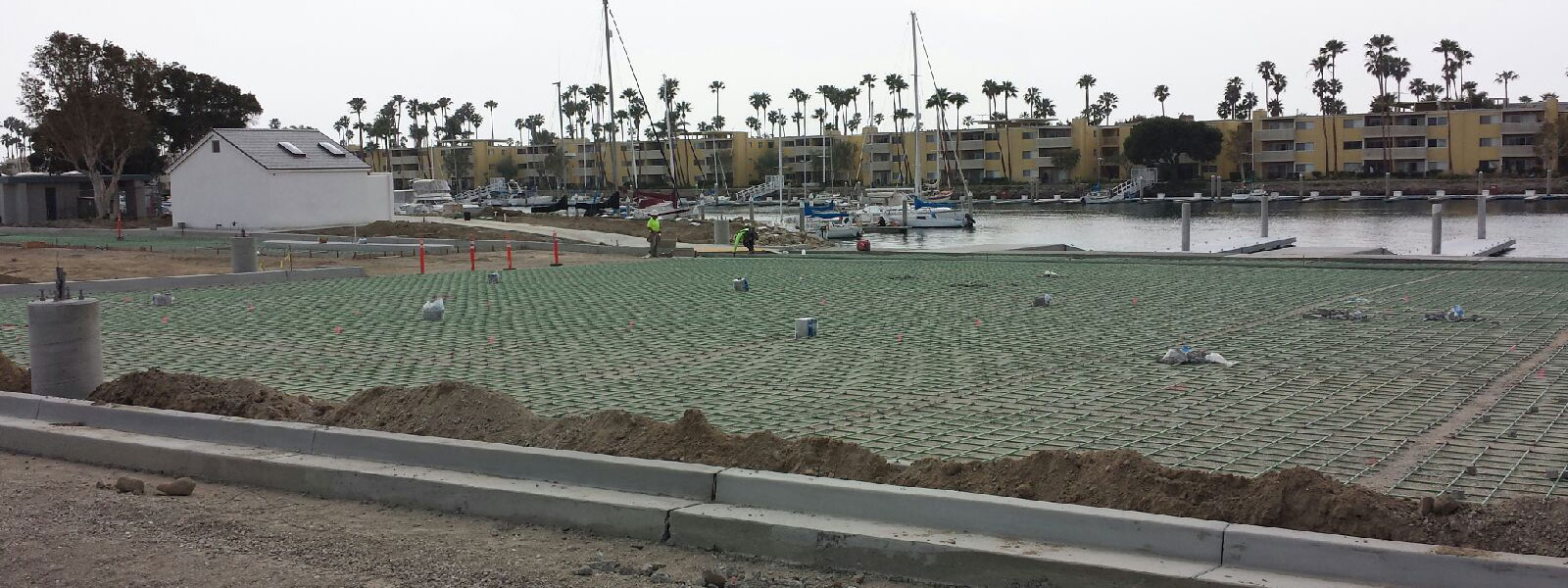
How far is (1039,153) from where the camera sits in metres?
142

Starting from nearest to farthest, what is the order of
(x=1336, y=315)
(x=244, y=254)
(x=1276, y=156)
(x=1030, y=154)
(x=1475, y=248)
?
(x=1336, y=315) < (x=244, y=254) < (x=1475, y=248) < (x=1276, y=156) < (x=1030, y=154)

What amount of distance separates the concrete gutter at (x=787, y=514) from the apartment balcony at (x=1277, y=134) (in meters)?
134

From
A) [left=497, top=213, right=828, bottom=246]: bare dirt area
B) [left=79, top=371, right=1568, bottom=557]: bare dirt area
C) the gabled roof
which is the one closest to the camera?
[left=79, top=371, right=1568, bottom=557]: bare dirt area

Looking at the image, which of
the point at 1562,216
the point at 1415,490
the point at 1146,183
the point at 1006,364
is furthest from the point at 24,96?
the point at 1146,183

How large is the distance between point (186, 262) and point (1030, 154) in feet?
380

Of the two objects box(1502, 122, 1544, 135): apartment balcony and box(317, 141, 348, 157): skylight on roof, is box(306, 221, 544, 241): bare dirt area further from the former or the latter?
box(1502, 122, 1544, 135): apartment balcony

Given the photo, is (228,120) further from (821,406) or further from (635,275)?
(821,406)

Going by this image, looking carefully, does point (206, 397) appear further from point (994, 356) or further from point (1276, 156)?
point (1276, 156)

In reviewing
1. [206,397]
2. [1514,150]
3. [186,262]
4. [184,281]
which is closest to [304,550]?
[206,397]

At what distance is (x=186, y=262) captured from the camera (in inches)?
1421

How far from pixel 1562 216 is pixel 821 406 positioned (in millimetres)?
89070

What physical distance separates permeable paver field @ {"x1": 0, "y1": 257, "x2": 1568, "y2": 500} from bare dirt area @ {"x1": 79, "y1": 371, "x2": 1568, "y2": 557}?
1048 millimetres

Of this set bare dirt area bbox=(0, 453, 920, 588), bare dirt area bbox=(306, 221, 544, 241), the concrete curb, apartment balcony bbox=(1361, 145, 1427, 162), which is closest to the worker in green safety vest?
the concrete curb

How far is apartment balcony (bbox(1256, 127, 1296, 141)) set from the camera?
131125 millimetres
